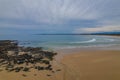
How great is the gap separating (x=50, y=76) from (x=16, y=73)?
2.19 meters

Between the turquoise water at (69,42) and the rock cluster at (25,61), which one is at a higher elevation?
the turquoise water at (69,42)

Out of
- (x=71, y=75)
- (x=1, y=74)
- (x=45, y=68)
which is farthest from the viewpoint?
(x=45, y=68)

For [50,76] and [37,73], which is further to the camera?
[37,73]

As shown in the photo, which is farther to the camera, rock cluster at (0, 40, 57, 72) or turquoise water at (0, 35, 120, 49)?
turquoise water at (0, 35, 120, 49)

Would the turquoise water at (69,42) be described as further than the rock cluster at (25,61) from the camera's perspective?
Yes

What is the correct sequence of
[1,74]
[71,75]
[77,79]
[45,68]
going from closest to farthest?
[77,79], [71,75], [1,74], [45,68]

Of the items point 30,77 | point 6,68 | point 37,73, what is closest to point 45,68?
point 37,73

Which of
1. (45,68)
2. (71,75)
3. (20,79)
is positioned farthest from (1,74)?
(71,75)

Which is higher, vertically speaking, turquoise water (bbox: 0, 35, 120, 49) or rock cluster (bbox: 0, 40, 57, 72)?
turquoise water (bbox: 0, 35, 120, 49)

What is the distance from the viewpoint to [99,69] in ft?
29.1

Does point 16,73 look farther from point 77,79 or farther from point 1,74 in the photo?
point 77,79

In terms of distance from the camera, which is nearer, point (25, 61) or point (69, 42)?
point (25, 61)

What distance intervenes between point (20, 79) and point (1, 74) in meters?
1.61

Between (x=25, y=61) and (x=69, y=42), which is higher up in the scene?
(x=69, y=42)
